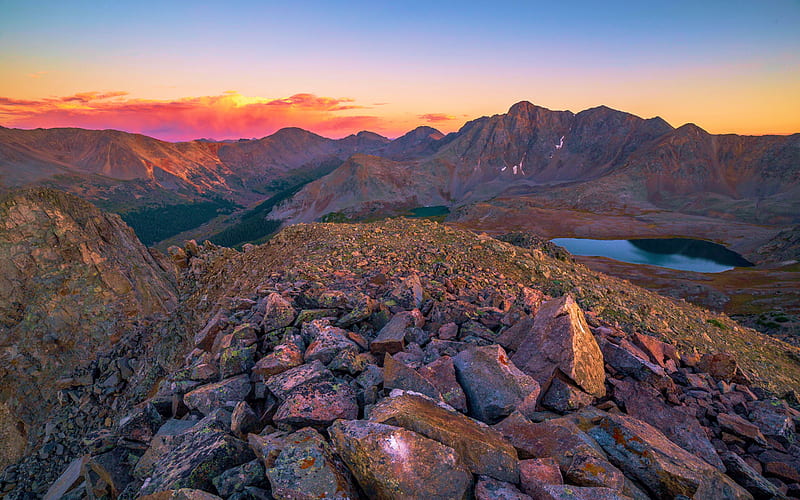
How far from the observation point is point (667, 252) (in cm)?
15325

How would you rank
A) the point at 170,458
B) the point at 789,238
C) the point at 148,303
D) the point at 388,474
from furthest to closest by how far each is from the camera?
1. the point at 789,238
2. the point at 148,303
3. the point at 170,458
4. the point at 388,474

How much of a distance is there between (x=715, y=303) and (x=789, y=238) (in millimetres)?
96042

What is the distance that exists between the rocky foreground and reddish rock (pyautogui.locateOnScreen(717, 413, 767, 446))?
3 cm

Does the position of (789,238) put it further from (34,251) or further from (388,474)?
(34,251)

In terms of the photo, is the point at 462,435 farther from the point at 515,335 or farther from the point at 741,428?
the point at 741,428

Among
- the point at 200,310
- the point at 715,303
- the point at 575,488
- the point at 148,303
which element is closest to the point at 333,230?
the point at 200,310

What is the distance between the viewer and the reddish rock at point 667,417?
7.21m

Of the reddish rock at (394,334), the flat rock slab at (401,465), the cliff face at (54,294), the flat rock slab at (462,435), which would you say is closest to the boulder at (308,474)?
the flat rock slab at (401,465)

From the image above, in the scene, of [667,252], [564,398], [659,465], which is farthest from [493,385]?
[667,252]

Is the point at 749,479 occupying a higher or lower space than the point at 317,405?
lower

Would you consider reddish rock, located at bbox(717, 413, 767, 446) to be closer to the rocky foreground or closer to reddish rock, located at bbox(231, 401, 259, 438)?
the rocky foreground

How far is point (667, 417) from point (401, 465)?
6881mm

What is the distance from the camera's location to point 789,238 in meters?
134

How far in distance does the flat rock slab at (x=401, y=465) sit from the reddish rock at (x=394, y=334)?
3.93m
